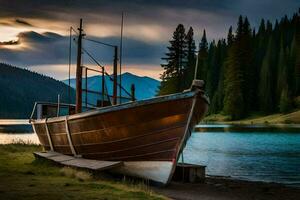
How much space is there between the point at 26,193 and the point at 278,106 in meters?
93.9

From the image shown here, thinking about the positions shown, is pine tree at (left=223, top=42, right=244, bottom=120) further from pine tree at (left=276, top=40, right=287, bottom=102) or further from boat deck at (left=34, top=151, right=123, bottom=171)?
boat deck at (left=34, top=151, right=123, bottom=171)

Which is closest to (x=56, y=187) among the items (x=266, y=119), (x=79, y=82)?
(x=79, y=82)

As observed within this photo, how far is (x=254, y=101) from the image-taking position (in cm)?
11281

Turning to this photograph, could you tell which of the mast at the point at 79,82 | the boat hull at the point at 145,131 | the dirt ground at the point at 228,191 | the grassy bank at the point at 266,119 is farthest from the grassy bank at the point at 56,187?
the grassy bank at the point at 266,119

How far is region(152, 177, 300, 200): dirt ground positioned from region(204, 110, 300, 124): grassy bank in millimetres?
72067

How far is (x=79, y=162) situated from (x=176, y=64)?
298ft

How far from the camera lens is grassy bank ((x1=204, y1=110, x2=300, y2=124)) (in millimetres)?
93250

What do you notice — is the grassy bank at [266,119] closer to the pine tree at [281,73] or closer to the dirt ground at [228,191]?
the pine tree at [281,73]

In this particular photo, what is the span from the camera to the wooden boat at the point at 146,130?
19438 millimetres

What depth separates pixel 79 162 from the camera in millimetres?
21203

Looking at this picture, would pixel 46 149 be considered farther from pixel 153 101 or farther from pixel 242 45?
pixel 242 45

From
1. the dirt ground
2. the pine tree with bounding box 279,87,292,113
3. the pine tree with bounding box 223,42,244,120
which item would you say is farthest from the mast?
the pine tree with bounding box 223,42,244,120

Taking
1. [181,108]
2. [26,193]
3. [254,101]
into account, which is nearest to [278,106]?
[254,101]

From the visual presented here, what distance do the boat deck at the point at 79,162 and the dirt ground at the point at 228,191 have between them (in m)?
2.03
